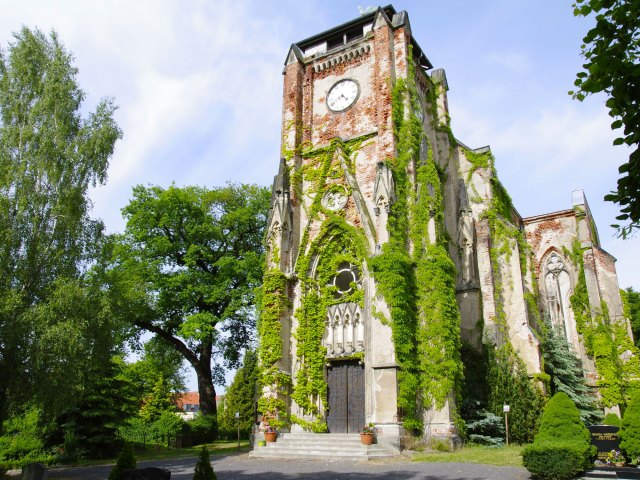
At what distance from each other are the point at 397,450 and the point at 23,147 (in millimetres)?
15522

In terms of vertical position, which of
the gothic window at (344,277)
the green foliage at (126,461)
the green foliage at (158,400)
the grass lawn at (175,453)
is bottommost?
the grass lawn at (175,453)

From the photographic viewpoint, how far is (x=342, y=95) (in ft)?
82.0

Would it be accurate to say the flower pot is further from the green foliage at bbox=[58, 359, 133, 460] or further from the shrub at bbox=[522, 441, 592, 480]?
the green foliage at bbox=[58, 359, 133, 460]

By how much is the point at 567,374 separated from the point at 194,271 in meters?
18.7

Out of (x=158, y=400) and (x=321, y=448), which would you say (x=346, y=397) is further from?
(x=158, y=400)

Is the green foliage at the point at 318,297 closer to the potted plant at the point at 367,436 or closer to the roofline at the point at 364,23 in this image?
the potted plant at the point at 367,436

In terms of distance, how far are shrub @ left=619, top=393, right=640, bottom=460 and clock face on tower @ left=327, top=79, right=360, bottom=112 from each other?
54.3 ft

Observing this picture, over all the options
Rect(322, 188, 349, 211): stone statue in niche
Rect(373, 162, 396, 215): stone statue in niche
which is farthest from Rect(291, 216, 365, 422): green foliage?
Rect(373, 162, 396, 215): stone statue in niche

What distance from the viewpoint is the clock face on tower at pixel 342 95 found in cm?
2459

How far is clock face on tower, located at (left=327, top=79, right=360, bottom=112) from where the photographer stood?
24.6 metres

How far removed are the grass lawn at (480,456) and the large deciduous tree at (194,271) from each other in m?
13.2

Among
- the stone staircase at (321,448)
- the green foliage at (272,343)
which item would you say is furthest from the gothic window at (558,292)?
the green foliage at (272,343)

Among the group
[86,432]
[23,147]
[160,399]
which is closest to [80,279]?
[23,147]

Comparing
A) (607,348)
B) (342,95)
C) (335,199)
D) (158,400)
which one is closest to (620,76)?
(335,199)
